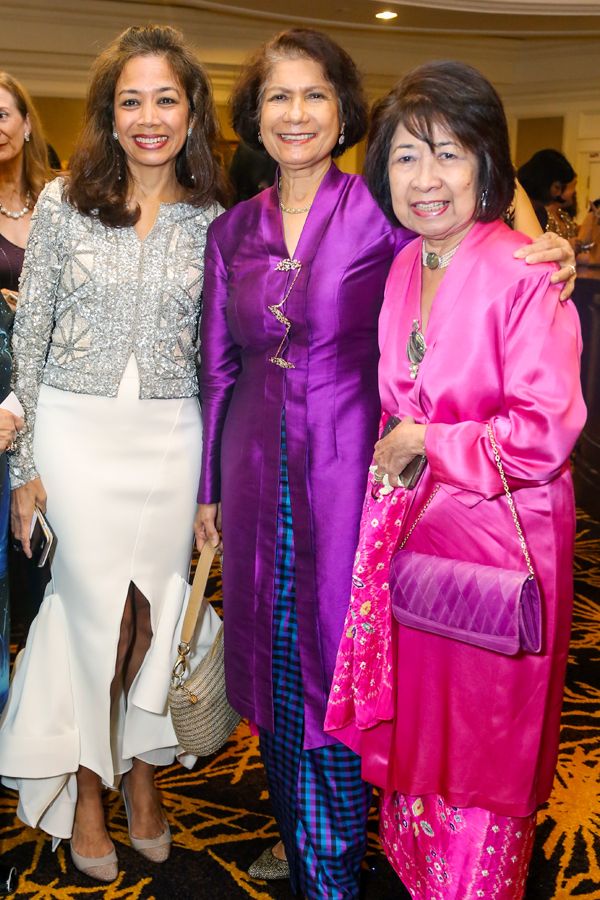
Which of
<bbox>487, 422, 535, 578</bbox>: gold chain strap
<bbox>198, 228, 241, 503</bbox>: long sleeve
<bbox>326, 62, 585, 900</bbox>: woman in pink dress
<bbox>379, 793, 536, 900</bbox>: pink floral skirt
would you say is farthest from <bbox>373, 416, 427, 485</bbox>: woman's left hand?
<bbox>379, 793, 536, 900</bbox>: pink floral skirt

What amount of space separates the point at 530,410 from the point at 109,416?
3.65 ft

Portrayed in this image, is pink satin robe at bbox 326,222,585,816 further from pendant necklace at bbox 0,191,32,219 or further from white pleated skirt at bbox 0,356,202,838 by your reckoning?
pendant necklace at bbox 0,191,32,219

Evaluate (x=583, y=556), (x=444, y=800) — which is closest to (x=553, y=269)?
(x=444, y=800)

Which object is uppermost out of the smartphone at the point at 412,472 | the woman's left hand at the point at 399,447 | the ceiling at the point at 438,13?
the ceiling at the point at 438,13

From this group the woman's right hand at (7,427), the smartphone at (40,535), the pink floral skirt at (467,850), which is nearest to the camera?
the pink floral skirt at (467,850)

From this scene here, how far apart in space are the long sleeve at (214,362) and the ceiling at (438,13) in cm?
639

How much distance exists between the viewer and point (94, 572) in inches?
98.7

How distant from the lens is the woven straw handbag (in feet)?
8.02

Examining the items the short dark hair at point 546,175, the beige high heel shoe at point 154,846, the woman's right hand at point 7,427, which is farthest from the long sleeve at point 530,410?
the short dark hair at point 546,175

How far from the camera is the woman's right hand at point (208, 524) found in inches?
98.7

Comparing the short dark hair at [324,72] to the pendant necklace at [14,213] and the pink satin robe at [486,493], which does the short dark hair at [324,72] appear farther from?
the pendant necklace at [14,213]

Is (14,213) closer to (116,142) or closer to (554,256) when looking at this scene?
(116,142)

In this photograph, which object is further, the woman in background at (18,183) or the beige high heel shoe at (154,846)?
the woman in background at (18,183)

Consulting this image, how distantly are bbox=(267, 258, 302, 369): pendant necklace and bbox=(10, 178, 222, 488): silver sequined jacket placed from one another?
1.12ft
